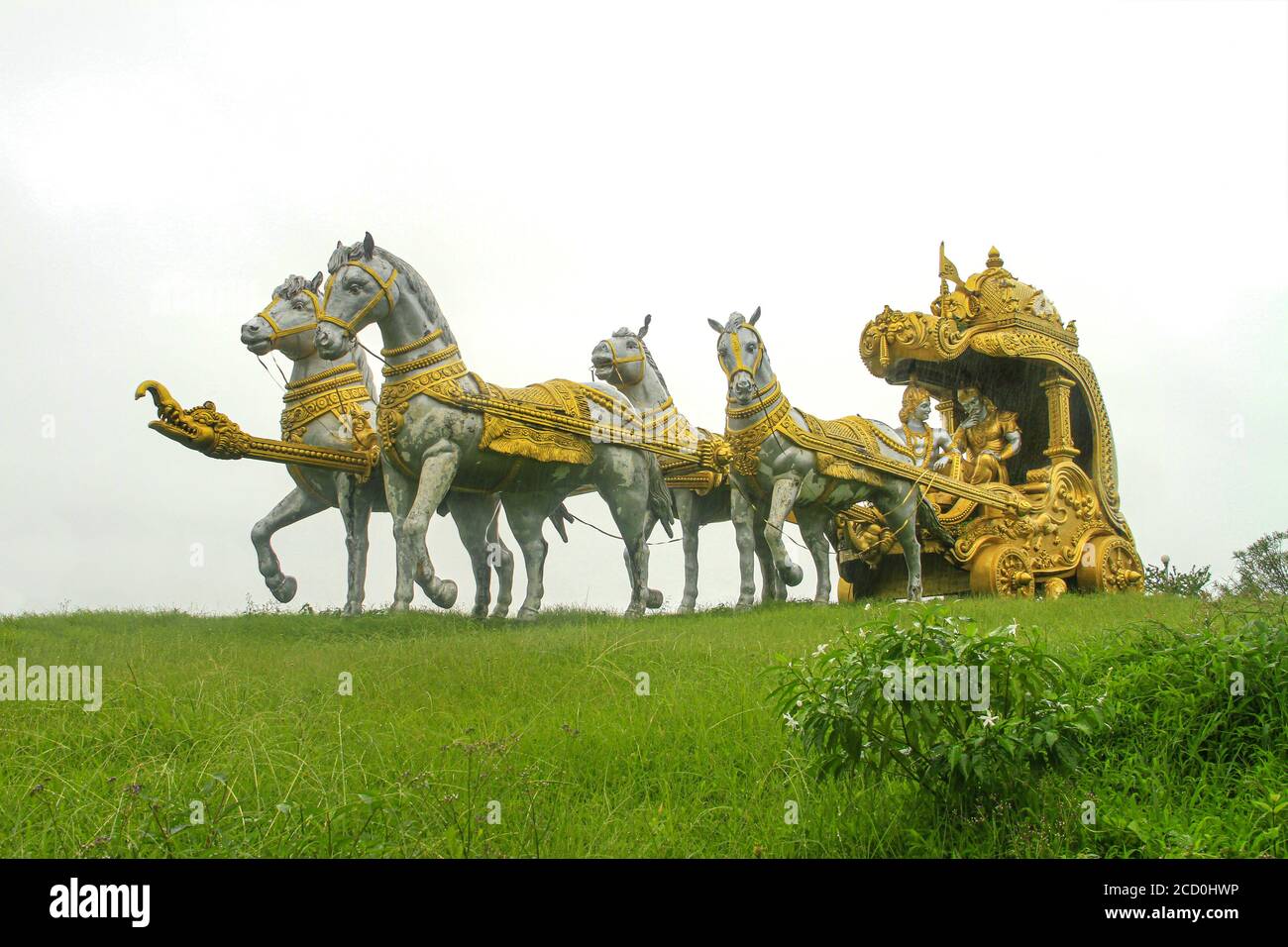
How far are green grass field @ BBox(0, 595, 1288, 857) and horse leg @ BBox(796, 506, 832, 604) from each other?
4230mm

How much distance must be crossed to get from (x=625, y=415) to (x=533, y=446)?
1.21m

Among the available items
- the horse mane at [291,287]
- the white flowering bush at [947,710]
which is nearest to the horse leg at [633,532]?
the horse mane at [291,287]

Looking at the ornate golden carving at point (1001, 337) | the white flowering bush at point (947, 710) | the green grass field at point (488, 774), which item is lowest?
the green grass field at point (488, 774)

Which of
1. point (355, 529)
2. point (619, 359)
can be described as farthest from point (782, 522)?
point (355, 529)

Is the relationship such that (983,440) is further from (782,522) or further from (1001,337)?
(782,522)

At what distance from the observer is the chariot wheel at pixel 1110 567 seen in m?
12.7

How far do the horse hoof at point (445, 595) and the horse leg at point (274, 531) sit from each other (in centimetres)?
168

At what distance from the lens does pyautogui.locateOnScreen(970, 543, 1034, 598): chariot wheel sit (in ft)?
39.9

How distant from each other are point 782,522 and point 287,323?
4622 mm

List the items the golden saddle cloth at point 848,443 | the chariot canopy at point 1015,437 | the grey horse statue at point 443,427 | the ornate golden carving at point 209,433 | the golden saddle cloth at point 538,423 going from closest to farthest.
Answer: the ornate golden carving at point 209,433 → the grey horse statue at point 443,427 → the golden saddle cloth at point 538,423 → the golden saddle cloth at point 848,443 → the chariot canopy at point 1015,437

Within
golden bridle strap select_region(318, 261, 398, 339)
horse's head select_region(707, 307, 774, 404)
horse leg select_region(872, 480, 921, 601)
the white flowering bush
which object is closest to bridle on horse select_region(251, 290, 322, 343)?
golden bridle strap select_region(318, 261, 398, 339)

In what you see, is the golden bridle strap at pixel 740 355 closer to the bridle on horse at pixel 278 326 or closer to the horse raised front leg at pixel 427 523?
the horse raised front leg at pixel 427 523

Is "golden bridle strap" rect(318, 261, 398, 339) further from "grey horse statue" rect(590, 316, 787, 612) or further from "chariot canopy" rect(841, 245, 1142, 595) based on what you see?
"chariot canopy" rect(841, 245, 1142, 595)

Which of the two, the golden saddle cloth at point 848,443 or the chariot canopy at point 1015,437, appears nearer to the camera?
the golden saddle cloth at point 848,443
